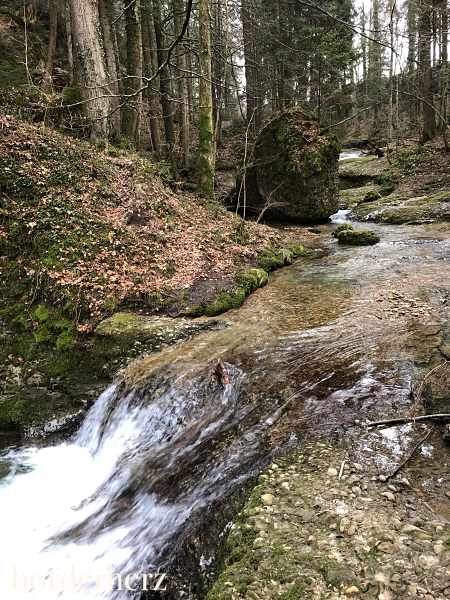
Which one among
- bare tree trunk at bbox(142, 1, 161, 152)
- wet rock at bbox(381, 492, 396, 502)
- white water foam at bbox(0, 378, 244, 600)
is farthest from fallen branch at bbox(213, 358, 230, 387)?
bare tree trunk at bbox(142, 1, 161, 152)

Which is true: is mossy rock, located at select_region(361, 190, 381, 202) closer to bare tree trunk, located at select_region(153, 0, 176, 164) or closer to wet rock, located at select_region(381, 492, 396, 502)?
bare tree trunk, located at select_region(153, 0, 176, 164)

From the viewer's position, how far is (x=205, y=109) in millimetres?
12242

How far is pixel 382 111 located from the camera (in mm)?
37438

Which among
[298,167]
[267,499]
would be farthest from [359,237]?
[267,499]

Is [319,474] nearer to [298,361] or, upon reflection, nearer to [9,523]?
[298,361]

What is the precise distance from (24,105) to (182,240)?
17.3 ft

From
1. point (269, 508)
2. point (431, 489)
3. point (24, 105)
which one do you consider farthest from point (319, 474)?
point (24, 105)

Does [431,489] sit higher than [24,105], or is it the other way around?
[24,105]

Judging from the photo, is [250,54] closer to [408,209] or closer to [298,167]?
[298,167]

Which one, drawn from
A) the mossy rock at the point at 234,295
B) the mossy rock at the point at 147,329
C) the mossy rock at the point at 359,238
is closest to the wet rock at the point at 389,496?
the mossy rock at the point at 147,329

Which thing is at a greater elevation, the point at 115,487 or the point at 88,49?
the point at 88,49

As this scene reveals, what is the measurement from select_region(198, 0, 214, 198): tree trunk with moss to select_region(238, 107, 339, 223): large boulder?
2.60m

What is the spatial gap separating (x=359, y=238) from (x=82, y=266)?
27.7 feet

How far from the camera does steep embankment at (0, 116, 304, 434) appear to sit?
594 cm
